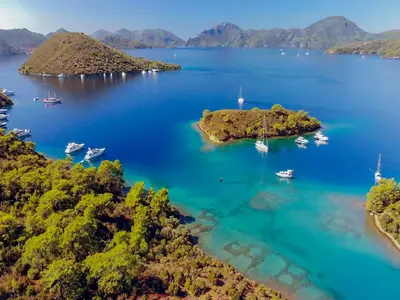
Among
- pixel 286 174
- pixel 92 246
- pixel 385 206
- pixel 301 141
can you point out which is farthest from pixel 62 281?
pixel 301 141

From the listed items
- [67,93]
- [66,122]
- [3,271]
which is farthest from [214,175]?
[67,93]

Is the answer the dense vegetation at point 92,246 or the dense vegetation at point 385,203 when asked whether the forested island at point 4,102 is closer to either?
the dense vegetation at point 92,246

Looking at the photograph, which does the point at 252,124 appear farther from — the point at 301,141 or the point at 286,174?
the point at 286,174

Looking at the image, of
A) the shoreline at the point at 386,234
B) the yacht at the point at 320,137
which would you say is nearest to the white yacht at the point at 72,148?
the yacht at the point at 320,137

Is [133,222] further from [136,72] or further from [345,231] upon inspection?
[136,72]

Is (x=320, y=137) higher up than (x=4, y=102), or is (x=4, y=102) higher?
(x=4, y=102)

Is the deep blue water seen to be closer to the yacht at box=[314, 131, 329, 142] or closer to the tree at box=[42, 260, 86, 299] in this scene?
the yacht at box=[314, 131, 329, 142]

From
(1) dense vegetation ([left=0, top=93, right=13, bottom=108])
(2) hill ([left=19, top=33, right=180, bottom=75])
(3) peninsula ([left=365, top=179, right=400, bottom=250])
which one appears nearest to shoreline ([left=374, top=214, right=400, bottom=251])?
(3) peninsula ([left=365, top=179, right=400, bottom=250])
